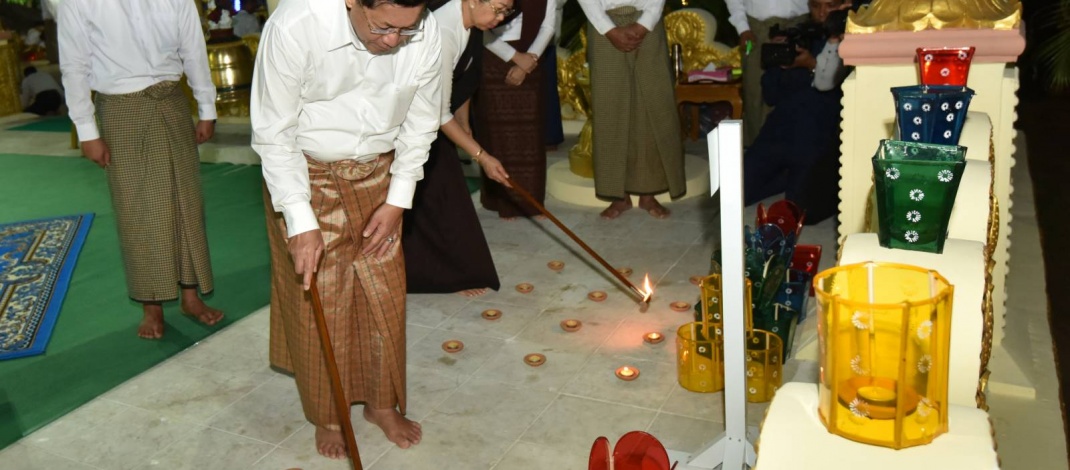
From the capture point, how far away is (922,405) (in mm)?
→ 1522

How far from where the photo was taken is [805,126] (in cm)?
540

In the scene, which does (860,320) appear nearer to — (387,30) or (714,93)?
(387,30)

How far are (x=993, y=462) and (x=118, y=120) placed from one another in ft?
11.0

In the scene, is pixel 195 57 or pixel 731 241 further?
pixel 195 57

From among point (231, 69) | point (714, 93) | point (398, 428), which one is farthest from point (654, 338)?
point (231, 69)

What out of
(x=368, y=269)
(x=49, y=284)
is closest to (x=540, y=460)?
(x=368, y=269)

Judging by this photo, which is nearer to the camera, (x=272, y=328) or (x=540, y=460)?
(x=540, y=460)

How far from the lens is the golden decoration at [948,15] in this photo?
284 cm

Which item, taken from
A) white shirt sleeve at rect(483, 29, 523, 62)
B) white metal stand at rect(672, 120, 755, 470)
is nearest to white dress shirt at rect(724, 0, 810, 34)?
white shirt sleeve at rect(483, 29, 523, 62)

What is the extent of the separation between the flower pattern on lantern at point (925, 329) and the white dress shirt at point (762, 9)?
5014mm

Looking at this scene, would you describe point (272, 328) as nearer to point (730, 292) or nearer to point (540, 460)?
point (540, 460)

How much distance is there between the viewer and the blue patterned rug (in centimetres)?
432

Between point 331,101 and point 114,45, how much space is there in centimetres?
148

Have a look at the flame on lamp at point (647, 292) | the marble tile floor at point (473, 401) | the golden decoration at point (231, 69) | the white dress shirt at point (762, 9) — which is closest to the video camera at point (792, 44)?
the white dress shirt at point (762, 9)
